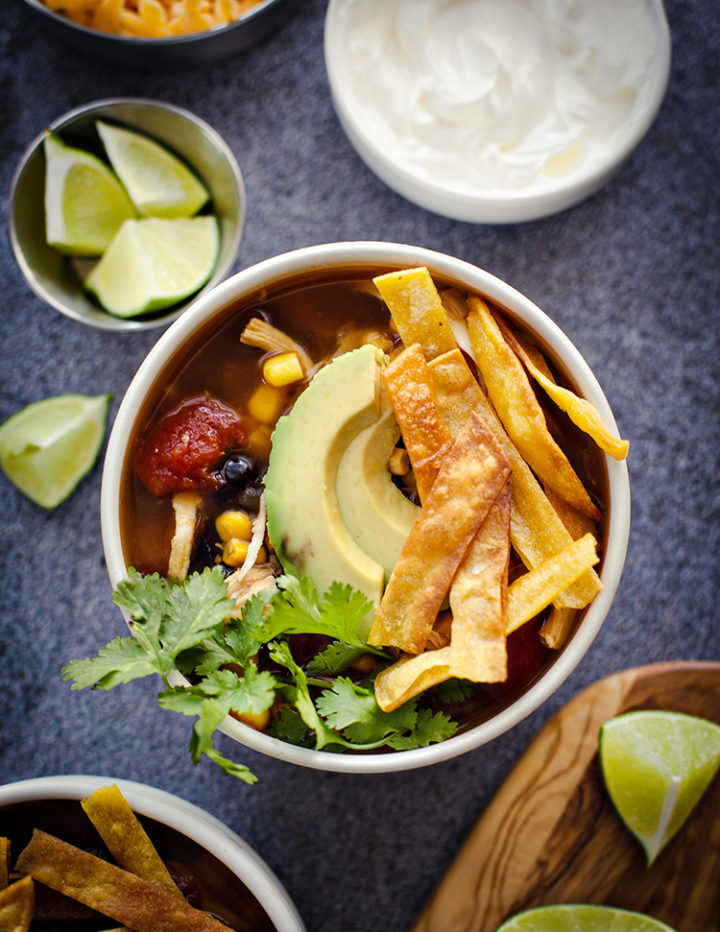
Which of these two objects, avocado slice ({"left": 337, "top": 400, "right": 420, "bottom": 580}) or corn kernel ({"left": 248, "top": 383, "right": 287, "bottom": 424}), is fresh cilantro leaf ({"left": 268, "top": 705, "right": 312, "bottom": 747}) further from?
corn kernel ({"left": 248, "top": 383, "right": 287, "bottom": 424})

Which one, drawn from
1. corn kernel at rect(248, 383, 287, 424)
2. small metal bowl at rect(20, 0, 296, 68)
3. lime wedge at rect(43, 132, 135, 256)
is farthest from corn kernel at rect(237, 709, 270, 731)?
small metal bowl at rect(20, 0, 296, 68)

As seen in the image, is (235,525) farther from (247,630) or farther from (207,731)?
(207,731)

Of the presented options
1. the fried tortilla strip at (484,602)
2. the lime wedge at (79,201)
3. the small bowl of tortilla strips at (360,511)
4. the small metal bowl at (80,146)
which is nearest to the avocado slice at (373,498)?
the small bowl of tortilla strips at (360,511)

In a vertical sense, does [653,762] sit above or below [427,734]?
below

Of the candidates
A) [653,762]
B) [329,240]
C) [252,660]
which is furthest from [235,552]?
[653,762]

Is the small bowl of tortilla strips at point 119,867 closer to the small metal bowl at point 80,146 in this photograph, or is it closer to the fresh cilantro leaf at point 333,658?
the fresh cilantro leaf at point 333,658

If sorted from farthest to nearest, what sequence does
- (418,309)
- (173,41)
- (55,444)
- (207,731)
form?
1. (55,444)
2. (173,41)
3. (418,309)
4. (207,731)
